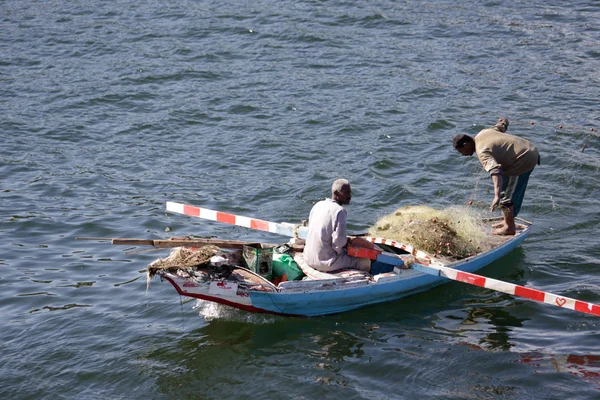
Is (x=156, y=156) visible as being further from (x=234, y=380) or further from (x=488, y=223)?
(x=234, y=380)

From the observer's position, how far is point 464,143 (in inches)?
442

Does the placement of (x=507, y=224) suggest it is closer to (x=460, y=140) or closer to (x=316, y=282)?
(x=460, y=140)

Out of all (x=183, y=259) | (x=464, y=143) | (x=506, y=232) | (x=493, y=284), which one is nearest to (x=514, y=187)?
(x=506, y=232)

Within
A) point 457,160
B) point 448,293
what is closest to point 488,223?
point 448,293

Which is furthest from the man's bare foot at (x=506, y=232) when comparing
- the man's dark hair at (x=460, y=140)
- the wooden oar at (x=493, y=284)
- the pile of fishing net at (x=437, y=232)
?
the wooden oar at (x=493, y=284)

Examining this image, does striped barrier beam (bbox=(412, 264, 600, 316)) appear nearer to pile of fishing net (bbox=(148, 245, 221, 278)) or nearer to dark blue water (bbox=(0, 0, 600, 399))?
dark blue water (bbox=(0, 0, 600, 399))

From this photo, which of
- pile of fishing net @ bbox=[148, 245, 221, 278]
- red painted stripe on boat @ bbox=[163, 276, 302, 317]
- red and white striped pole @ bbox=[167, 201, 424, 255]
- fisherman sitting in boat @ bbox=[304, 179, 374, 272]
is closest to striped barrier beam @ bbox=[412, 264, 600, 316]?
red and white striped pole @ bbox=[167, 201, 424, 255]

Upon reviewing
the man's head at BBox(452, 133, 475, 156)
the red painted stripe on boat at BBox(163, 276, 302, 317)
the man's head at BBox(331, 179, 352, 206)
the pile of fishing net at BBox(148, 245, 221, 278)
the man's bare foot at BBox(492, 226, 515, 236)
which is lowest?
the red painted stripe on boat at BBox(163, 276, 302, 317)

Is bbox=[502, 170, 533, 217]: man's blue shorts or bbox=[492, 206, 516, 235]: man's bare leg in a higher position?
bbox=[502, 170, 533, 217]: man's blue shorts

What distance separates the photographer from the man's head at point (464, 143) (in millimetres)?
11180

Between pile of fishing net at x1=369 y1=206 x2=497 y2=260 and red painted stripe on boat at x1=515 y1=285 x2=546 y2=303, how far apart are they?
1.46m

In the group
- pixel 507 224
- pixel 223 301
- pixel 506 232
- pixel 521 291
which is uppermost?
pixel 507 224

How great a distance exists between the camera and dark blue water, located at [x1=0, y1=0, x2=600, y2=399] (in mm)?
9531

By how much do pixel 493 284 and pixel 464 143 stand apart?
7.51ft
